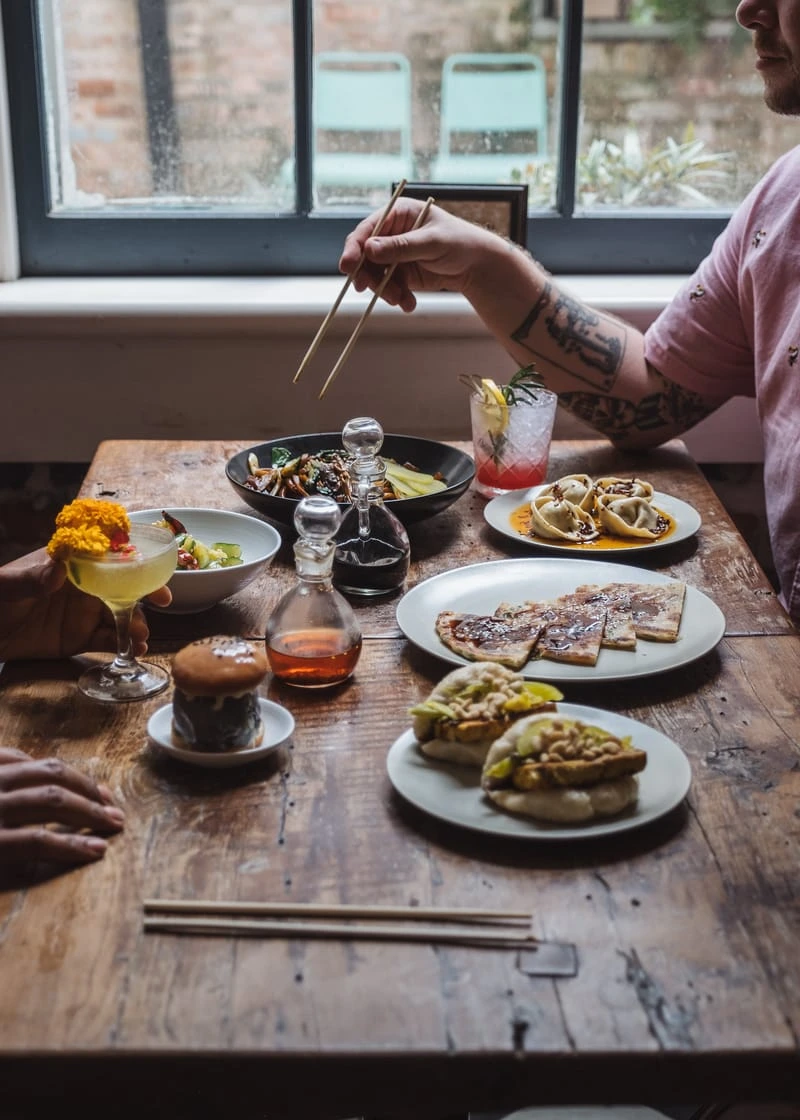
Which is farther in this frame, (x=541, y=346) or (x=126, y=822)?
(x=541, y=346)

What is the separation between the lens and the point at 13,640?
1181 millimetres

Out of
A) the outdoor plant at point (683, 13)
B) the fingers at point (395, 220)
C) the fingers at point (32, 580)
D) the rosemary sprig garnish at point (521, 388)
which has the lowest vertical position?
the fingers at point (32, 580)

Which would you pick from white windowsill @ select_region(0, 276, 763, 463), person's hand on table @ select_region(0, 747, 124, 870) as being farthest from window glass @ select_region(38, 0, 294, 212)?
person's hand on table @ select_region(0, 747, 124, 870)

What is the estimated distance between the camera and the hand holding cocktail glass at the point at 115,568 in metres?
1.10

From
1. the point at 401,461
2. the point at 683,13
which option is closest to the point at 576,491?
the point at 401,461

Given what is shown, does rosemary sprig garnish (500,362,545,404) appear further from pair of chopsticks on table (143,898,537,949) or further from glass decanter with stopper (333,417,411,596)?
pair of chopsticks on table (143,898,537,949)

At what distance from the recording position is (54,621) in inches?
47.0

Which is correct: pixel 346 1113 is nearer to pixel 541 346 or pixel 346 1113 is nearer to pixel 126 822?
pixel 126 822

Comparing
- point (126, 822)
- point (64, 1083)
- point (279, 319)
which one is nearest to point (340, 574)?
point (126, 822)

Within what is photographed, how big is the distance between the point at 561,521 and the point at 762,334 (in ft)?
1.83

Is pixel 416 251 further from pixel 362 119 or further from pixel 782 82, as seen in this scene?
pixel 362 119

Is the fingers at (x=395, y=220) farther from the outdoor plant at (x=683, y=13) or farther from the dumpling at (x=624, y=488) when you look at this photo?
the outdoor plant at (x=683, y=13)

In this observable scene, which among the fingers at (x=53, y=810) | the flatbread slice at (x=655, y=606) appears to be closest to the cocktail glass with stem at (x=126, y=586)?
the fingers at (x=53, y=810)

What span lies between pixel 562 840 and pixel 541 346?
1170 mm
